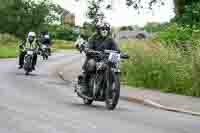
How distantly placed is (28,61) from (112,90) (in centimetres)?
1470

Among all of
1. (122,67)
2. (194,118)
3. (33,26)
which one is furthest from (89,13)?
(33,26)

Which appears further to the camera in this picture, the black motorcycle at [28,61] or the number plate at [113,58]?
the black motorcycle at [28,61]

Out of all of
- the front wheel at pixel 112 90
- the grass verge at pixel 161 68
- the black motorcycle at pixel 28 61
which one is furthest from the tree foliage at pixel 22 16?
the front wheel at pixel 112 90

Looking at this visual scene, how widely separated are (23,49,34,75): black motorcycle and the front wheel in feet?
47.5

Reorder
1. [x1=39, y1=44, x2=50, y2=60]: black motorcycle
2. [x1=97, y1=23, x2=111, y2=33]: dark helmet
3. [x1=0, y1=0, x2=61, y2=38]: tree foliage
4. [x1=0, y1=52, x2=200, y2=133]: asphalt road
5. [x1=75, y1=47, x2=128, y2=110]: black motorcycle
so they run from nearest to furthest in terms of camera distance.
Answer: [x1=0, y1=52, x2=200, y2=133]: asphalt road, [x1=75, y1=47, x2=128, y2=110]: black motorcycle, [x1=97, y1=23, x2=111, y2=33]: dark helmet, [x1=39, y1=44, x2=50, y2=60]: black motorcycle, [x1=0, y1=0, x2=61, y2=38]: tree foliage

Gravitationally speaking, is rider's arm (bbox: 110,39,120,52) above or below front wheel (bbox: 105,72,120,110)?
above

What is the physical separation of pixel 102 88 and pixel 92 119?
293 centimetres

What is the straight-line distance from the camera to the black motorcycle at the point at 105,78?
15680 mm

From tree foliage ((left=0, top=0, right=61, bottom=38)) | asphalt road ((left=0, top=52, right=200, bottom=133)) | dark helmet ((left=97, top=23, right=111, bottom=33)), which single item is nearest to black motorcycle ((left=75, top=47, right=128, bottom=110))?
asphalt road ((left=0, top=52, right=200, bottom=133))

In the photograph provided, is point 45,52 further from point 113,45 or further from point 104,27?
point 104,27

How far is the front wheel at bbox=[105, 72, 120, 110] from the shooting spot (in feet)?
51.1

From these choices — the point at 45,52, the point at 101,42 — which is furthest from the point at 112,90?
the point at 45,52

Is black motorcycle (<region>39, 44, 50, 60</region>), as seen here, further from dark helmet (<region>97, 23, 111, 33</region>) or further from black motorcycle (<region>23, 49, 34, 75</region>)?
dark helmet (<region>97, 23, 111, 33</region>)

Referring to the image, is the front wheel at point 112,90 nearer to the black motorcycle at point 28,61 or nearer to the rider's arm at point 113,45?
the rider's arm at point 113,45
